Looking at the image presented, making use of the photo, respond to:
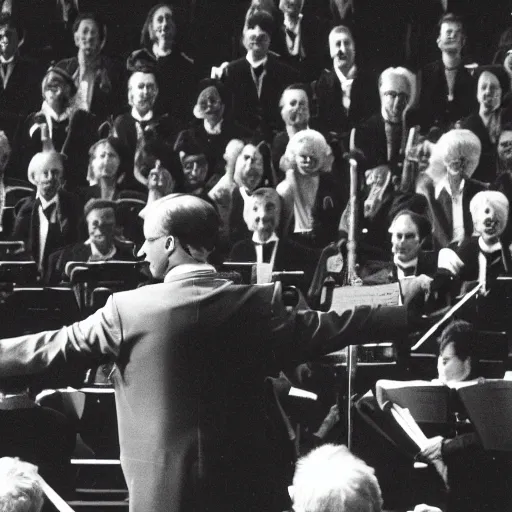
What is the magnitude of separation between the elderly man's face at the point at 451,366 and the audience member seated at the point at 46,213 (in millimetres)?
3030

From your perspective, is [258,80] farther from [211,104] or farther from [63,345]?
[63,345]

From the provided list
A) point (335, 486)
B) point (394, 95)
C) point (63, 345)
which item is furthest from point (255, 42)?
point (335, 486)

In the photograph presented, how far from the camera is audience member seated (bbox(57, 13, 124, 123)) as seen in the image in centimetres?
780

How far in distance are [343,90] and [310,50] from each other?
0.45m

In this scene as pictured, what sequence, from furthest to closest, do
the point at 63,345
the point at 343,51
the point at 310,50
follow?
the point at 310,50, the point at 343,51, the point at 63,345

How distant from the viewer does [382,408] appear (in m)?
5.57

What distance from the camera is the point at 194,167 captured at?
7.66m

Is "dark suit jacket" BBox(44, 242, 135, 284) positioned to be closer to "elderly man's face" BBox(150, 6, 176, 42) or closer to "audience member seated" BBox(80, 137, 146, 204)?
"audience member seated" BBox(80, 137, 146, 204)

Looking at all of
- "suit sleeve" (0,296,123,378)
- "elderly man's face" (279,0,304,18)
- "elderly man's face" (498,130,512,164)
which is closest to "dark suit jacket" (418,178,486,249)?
"elderly man's face" (498,130,512,164)

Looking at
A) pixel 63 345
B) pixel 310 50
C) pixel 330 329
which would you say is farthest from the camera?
pixel 310 50

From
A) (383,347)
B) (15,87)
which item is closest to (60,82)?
(15,87)

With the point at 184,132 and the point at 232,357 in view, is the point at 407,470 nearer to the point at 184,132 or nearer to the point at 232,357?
the point at 184,132

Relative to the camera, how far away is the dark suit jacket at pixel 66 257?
24.1 ft

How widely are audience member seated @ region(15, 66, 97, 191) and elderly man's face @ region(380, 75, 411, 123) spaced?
7.43ft
